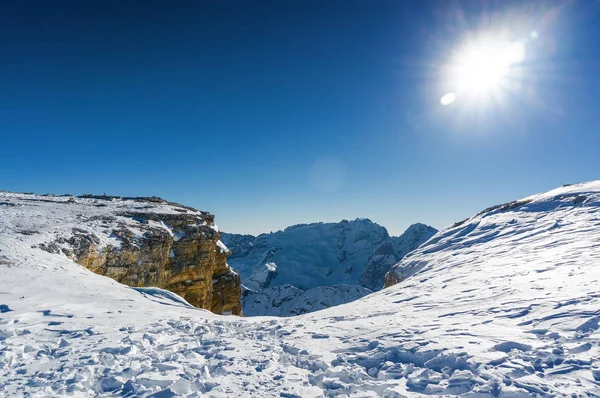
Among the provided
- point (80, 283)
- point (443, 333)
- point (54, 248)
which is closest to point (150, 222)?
point (54, 248)

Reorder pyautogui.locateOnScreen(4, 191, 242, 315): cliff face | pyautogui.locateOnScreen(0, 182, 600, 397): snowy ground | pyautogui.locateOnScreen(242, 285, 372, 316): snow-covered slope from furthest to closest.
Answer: pyautogui.locateOnScreen(242, 285, 372, 316): snow-covered slope, pyautogui.locateOnScreen(4, 191, 242, 315): cliff face, pyautogui.locateOnScreen(0, 182, 600, 397): snowy ground

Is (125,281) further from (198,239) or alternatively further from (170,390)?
(170,390)

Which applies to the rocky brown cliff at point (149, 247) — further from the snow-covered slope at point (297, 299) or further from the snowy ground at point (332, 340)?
the snow-covered slope at point (297, 299)

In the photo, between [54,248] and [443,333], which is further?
[54,248]

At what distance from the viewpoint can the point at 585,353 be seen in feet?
19.1

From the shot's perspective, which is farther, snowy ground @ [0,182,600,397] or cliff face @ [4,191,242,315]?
cliff face @ [4,191,242,315]

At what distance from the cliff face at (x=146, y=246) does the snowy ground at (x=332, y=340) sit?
6843 mm

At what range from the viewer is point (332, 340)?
337 inches

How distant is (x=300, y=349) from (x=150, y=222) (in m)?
25.5

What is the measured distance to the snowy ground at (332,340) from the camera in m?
5.66

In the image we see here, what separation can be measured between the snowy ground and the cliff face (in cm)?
684

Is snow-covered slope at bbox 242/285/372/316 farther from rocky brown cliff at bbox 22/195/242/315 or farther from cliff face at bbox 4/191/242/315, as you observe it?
cliff face at bbox 4/191/242/315

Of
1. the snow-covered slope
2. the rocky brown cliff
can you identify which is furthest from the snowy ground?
the snow-covered slope

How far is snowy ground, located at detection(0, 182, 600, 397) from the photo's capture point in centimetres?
566
